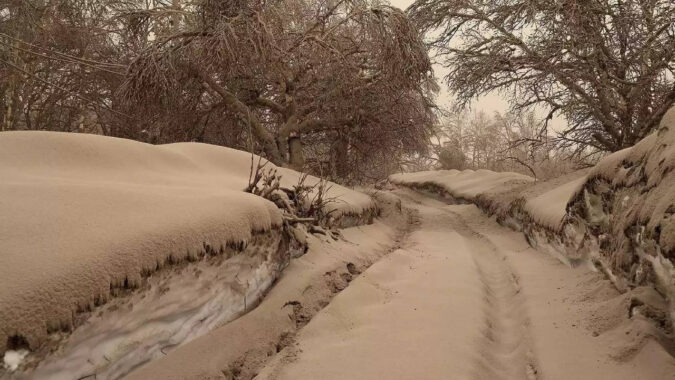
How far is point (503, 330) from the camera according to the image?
2990mm

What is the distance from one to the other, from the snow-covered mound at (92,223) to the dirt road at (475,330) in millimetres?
883

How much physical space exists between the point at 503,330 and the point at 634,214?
3.91 ft

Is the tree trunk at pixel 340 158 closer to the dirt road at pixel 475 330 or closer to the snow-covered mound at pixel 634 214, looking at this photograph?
the dirt road at pixel 475 330

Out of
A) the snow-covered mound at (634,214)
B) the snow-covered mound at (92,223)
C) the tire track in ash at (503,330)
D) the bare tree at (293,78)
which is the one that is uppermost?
the bare tree at (293,78)

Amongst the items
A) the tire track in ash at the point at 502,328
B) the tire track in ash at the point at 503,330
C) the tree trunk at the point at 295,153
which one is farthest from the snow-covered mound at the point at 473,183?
the tire track in ash at the point at 503,330

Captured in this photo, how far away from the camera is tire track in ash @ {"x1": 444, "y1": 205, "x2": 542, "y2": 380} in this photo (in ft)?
7.91

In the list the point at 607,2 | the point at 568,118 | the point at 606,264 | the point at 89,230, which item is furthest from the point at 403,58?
the point at 89,230

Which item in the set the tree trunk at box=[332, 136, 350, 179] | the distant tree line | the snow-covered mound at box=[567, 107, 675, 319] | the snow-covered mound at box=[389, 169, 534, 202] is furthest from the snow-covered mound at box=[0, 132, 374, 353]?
the distant tree line

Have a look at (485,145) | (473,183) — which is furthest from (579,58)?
(485,145)

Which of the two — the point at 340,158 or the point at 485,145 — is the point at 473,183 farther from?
the point at 485,145

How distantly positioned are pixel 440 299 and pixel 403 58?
6.04 m

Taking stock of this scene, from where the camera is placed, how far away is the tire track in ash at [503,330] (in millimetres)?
2412

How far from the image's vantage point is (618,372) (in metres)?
2.21

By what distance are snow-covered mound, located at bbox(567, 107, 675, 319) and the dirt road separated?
0.21m
